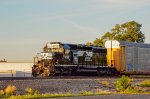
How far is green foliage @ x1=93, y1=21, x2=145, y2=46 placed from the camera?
85.6 m

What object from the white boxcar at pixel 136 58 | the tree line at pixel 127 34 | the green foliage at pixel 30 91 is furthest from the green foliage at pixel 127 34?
the green foliage at pixel 30 91

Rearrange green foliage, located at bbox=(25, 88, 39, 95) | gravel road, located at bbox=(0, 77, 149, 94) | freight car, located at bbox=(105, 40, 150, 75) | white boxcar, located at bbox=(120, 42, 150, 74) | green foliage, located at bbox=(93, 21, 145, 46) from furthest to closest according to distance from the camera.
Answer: green foliage, located at bbox=(93, 21, 145, 46) < white boxcar, located at bbox=(120, 42, 150, 74) < freight car, located at bbox=(105, 40, 150, 75) < gravel road, located at bbox=(0, 77, 149, 94) < green foliage, located at bbox=(25, 88, 39, 95)

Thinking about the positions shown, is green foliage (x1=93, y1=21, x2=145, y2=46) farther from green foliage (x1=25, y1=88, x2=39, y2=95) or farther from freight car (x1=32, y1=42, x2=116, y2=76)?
green foliage (x1=25, y1=88, x2=39, y2=95)

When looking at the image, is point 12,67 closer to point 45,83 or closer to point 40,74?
point 40,74

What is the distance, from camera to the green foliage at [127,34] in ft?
281

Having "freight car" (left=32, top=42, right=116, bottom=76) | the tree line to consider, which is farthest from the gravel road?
the tree line

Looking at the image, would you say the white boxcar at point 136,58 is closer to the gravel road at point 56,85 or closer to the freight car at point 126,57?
the freight car at point 126,57

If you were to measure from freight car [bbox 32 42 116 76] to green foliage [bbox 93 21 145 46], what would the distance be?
3679cm

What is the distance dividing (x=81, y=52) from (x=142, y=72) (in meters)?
9.71

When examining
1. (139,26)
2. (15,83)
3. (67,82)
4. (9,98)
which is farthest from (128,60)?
(139,26)

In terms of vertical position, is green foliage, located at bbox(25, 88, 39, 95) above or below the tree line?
below

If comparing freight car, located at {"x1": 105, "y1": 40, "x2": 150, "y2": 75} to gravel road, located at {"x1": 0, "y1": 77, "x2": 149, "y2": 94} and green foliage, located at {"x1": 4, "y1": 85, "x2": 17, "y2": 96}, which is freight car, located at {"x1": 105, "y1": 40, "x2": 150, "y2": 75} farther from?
green foliage, located at {"x1": 4, "y1": 85, "x2": 17, "y2": 96}

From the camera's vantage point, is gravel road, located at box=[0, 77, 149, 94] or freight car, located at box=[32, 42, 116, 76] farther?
freight car, located at box=[32, 42, 116, 76]

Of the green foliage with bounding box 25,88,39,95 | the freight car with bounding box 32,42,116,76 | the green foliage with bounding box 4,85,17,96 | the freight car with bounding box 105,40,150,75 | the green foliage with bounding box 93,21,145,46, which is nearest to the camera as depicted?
the green foliage with bounding box 4,85,17,96
